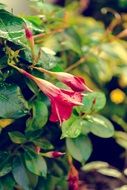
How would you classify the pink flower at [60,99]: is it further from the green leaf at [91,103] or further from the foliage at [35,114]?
the green leaf at [91,103]

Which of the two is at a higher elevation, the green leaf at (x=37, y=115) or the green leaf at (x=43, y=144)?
the green leaf at (x=37, y=115)

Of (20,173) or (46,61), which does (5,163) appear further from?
(46,61)

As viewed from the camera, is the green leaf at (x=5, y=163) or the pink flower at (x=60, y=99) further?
the green leaf at (x=5, y=163)

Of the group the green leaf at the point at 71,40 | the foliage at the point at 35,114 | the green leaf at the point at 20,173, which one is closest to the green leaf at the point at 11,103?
the foliage at the point at 35,114

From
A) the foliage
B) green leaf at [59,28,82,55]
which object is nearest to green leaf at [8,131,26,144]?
the foliage

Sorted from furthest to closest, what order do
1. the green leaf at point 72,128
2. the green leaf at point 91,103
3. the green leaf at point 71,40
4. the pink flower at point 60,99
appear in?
1. the green leaf at point 71,40
2. the green leaf at point 91,103
3. the green leaf at point 72,128
4. the pink flower at point 60,99

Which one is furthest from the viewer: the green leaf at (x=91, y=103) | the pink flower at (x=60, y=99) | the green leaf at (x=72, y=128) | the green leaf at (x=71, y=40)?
the green leaf at (x=71, y=40)

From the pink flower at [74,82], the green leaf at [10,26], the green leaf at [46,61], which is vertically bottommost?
the green leaf at [46,61]
